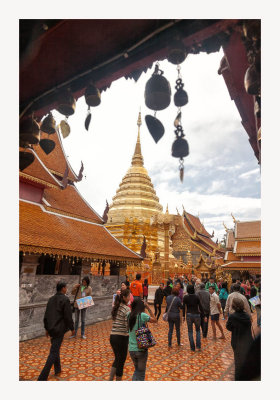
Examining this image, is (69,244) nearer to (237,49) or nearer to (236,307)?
(236,307)

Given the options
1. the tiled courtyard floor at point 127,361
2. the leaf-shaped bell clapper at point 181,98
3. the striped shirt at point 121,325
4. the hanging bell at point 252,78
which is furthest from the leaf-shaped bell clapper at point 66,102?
the tiled courtyard floor at point 127,361

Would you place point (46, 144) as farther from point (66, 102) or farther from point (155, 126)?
point (155, 126)

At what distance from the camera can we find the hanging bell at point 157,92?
2.19m

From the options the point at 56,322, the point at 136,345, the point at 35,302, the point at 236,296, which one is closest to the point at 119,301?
the point at 136,345

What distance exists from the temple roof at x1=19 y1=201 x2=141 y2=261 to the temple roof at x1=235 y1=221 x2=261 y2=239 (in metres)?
10.7

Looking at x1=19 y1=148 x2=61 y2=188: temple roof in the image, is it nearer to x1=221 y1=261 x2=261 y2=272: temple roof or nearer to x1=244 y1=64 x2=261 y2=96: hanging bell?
x1=244 y1=64 x2=261 y2=96: hanging bell

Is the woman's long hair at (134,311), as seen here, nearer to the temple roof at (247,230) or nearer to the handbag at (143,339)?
the handbag at (143,339)

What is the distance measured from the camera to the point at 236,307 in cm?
351

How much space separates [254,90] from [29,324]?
256 inches

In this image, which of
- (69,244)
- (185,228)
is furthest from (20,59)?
(185,228)

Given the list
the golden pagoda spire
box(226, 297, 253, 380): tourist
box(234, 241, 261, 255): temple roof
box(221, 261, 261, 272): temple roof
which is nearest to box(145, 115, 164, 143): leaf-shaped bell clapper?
box(226, 297, 253, 380): tourist

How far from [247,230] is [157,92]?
1768cm

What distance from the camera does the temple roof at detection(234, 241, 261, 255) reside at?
16.2m

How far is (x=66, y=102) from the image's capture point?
2432mm
